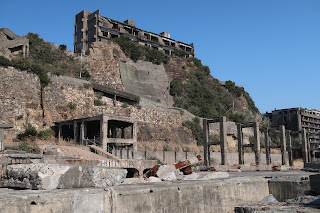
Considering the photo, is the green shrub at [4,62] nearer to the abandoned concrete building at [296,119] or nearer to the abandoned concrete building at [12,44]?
the abandoned concrete building at [12,44]

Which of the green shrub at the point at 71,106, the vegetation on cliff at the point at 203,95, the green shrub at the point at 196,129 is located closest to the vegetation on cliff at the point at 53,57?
the green shrub at the point at 71,106

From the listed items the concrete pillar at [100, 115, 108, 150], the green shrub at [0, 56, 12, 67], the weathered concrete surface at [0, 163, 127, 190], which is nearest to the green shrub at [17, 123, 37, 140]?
the concrete pillar at [100, 115, 108, 150]

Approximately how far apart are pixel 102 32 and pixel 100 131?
34.2 m

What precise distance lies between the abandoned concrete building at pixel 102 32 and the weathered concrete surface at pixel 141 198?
45.6 meters

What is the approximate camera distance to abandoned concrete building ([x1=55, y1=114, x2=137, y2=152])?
81.6 feet

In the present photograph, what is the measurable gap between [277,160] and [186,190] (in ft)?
126

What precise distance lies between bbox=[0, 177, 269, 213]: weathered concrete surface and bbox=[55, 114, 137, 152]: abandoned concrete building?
57.6 ft

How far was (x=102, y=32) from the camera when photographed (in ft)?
182

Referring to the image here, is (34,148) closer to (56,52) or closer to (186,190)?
(186,190)

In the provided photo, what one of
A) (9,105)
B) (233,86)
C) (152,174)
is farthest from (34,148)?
(233,86)

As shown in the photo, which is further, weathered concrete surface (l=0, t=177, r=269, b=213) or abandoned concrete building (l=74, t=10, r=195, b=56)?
abandoned concrete building (l=74, t=10, r=195, b=56)

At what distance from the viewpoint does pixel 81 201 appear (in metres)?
4.75

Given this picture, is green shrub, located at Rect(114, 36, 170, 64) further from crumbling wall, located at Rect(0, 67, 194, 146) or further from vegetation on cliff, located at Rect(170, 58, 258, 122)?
crumbling wall, located at Rect(0, 67, 194, 146)

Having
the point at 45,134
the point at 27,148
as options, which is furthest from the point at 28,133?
the point at 27,148
